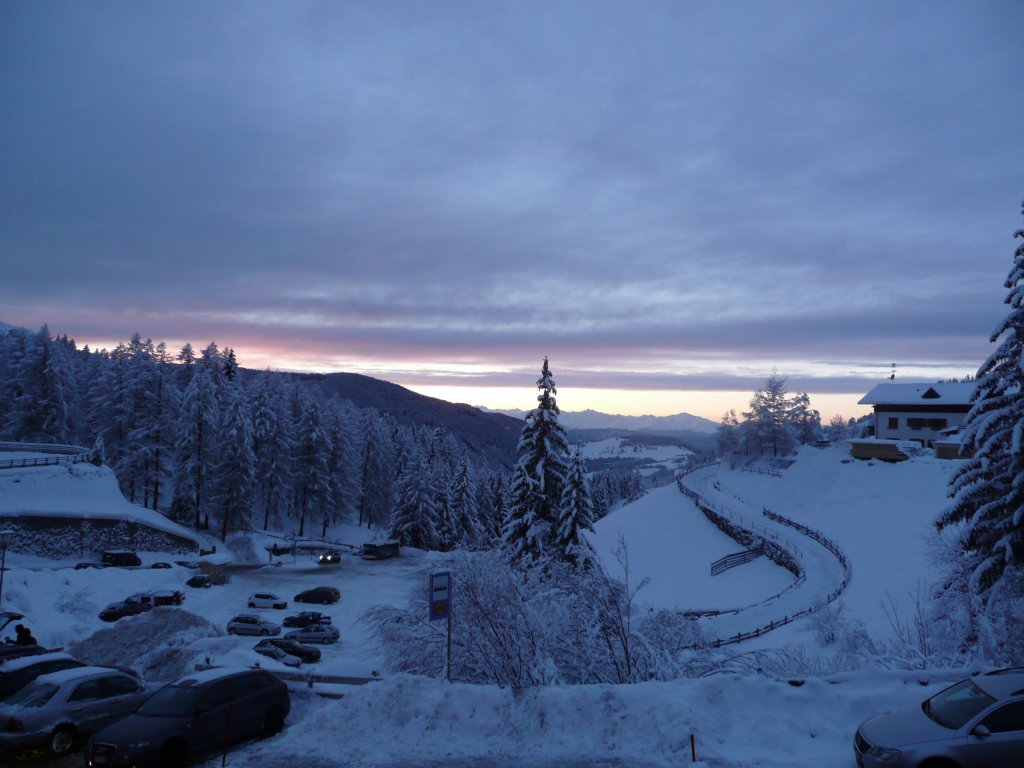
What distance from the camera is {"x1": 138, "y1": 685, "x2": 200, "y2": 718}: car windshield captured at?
10.5 m

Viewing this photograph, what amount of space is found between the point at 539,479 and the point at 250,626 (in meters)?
15.6

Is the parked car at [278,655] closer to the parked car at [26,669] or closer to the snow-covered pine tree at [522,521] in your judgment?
the parked car at [26,669]

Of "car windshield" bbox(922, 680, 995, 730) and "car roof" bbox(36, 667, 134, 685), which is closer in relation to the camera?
"car windshield" bbox(922, 680, 995, 730)

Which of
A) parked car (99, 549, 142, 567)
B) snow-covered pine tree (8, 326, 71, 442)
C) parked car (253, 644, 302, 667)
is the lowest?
parked car (99, 549, 142, 567)

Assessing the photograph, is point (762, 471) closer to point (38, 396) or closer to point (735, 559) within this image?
point (735, 559)

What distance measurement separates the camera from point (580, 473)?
104ft

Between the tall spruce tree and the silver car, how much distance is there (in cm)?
2196

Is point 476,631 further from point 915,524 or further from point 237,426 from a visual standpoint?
point 237,426

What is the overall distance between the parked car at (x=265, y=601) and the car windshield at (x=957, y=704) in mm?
34854

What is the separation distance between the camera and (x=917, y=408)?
7156 cm

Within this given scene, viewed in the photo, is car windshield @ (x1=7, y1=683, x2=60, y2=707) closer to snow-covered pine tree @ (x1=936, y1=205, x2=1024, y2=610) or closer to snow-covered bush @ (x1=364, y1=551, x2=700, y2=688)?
snow-covered bush @ (x1=364, y1=551, x2=700, y2=688)

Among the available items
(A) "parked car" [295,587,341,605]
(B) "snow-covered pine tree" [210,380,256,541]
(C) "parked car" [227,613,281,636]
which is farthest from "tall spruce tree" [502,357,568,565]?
(B) "snow-covered pine tree" [210,380,256,541]

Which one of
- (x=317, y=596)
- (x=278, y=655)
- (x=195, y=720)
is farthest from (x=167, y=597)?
(x=195, y=720)

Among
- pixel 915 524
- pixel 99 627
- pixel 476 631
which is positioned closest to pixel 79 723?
pixel 476 631
